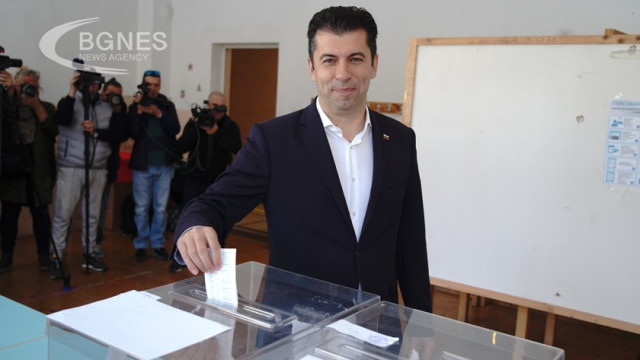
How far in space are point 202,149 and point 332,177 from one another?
3577mm

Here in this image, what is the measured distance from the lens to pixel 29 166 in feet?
13.5

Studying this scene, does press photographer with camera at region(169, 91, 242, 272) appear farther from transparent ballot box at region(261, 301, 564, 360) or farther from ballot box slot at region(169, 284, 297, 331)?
transparent ballot box at region(261, 301, 564, 360)

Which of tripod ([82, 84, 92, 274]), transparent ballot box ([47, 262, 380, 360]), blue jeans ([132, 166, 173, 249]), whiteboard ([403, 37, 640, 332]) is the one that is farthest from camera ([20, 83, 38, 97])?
transparent ballot box ([47, 262, 380, 360])

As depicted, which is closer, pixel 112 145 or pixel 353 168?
pixel 353 168

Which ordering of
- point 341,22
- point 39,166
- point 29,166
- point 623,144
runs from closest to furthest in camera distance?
point 341,22 → point 623,144 → point 29,166 → point 39,166

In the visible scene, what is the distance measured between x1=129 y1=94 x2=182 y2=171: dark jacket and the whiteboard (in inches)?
95.4

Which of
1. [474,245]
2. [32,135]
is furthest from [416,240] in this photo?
[32,135]

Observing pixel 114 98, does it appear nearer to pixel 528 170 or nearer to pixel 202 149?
pixel 202 149

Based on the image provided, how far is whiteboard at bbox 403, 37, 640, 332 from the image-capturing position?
278cm

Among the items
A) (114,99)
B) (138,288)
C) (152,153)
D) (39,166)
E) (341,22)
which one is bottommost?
(138,288)

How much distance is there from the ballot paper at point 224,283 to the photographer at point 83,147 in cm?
349

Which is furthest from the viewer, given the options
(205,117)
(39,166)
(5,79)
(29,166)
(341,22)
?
(205,117)

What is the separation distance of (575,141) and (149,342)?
8.38 ft

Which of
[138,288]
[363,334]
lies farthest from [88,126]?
[363,334]
